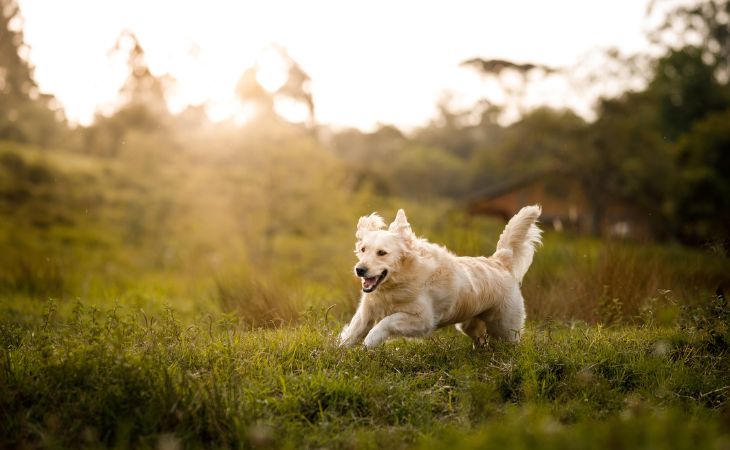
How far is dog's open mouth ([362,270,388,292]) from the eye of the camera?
21.1ft

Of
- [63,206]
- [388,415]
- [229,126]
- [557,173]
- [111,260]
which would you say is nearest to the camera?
[388,415]

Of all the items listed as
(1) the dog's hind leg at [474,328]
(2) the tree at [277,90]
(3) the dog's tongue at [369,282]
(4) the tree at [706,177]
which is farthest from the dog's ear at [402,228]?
(4) the tree at [706,177]

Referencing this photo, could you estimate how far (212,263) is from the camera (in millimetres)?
20547

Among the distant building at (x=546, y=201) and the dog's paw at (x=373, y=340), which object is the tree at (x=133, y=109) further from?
the dog's paw at (x=373, y=340)

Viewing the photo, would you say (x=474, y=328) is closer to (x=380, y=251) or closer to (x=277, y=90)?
(x=380, y=251)

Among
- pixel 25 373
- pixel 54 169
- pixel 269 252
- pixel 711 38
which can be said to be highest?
pixel 711 38

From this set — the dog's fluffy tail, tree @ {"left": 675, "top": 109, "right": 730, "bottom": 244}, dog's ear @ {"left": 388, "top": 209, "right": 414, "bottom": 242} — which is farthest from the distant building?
dog's ear @ {"left": 388, "top": 209, "right": 414, "bottom": 242}

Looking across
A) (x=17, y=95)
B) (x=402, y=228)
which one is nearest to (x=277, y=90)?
(x=17, y=95)

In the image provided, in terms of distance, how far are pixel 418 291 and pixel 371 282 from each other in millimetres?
543

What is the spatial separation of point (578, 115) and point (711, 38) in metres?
17.4

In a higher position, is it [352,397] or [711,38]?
[711,38]

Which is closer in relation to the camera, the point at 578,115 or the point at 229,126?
the point at 229,126

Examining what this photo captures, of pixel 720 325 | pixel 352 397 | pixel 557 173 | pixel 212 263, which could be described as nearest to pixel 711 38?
pixel 557 173

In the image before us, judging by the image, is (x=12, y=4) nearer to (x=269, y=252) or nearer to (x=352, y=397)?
(x=269, y=252)
